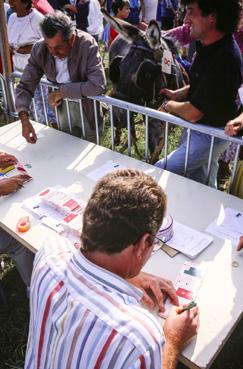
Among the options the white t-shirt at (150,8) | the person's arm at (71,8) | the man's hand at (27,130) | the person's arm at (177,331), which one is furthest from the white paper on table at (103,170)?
the person's arm at (71,8)

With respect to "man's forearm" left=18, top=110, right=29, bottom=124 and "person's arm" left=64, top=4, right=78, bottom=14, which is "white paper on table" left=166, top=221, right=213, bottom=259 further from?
"person's arm" left=64, top=4, right=78, bottom=14

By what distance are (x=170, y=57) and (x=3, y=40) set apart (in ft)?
5.57

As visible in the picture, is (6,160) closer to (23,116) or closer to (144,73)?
(23,116)

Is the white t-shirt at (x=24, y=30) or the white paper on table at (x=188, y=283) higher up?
the white t-shirt at (x=24, y=30)

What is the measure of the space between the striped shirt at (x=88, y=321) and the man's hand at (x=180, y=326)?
0.35 metres

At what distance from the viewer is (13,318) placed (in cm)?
278

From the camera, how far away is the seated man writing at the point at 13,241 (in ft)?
8.07

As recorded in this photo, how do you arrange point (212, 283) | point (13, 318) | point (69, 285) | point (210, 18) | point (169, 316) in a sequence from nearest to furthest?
point (69, 285) < point (169, 316) < point (212, 283) < point (210, 18) < point (13, 318)

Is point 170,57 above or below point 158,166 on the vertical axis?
above

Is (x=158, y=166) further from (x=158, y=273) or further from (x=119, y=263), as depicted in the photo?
(x=119, y=263)

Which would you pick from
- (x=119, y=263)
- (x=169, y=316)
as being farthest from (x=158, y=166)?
(x=119, y=263)

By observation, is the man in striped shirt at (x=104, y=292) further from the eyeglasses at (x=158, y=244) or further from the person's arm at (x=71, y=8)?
the person's arm at (x=71, y=8)

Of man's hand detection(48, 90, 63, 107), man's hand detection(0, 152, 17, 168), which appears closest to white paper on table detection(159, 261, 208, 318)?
man's hand detection(0, 152, 17, 168)

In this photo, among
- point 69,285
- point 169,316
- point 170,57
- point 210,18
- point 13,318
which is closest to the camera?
point 69,285
